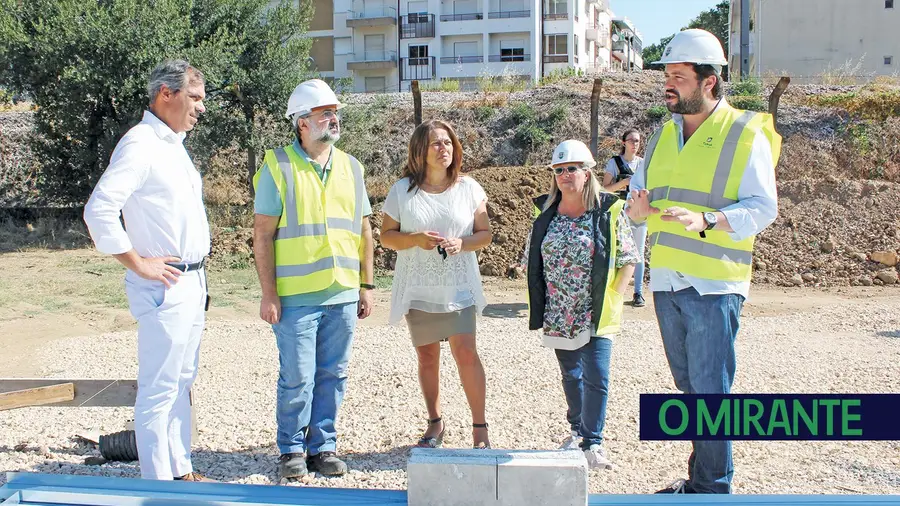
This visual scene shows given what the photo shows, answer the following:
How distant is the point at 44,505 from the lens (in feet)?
9.94

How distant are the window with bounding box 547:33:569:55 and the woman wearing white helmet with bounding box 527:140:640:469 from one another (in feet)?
149

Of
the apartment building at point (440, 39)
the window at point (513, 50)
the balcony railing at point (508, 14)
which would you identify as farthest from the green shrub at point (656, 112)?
the window at point (513, 50)

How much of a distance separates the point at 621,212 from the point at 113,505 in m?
3.03

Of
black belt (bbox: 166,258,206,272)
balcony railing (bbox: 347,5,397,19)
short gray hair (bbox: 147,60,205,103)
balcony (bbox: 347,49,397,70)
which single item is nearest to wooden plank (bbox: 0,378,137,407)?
black belt (bbox: 166,258,206,272)

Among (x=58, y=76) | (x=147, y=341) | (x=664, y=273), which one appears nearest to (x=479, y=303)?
(x=664, y=273)

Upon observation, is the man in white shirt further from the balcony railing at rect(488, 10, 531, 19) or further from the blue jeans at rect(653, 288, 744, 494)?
the balcony railing at rect(488, 10, 531, 19)

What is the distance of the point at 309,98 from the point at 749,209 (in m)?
2.28

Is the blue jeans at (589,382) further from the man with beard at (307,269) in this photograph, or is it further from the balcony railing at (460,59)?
the balcony railing at (460,59)

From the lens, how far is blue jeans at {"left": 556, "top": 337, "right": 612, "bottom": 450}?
4.64m

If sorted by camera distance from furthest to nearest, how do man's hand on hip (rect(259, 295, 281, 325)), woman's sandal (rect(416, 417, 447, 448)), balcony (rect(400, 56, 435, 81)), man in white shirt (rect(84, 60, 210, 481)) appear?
1. balcony (rect(400, 56, 435, 81))
2. woman's sandal (rect(416, 417, 447, 448))
3. man's hand on hip (rect(259, 295, 281, 325))
4. man in white shirt (rect(84, 60, 210, 481))

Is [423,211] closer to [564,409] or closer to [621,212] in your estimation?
[621,212]

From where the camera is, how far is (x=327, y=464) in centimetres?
452

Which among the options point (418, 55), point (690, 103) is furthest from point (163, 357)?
point (418, 55)

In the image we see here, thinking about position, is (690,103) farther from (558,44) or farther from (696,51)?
(558,44)
